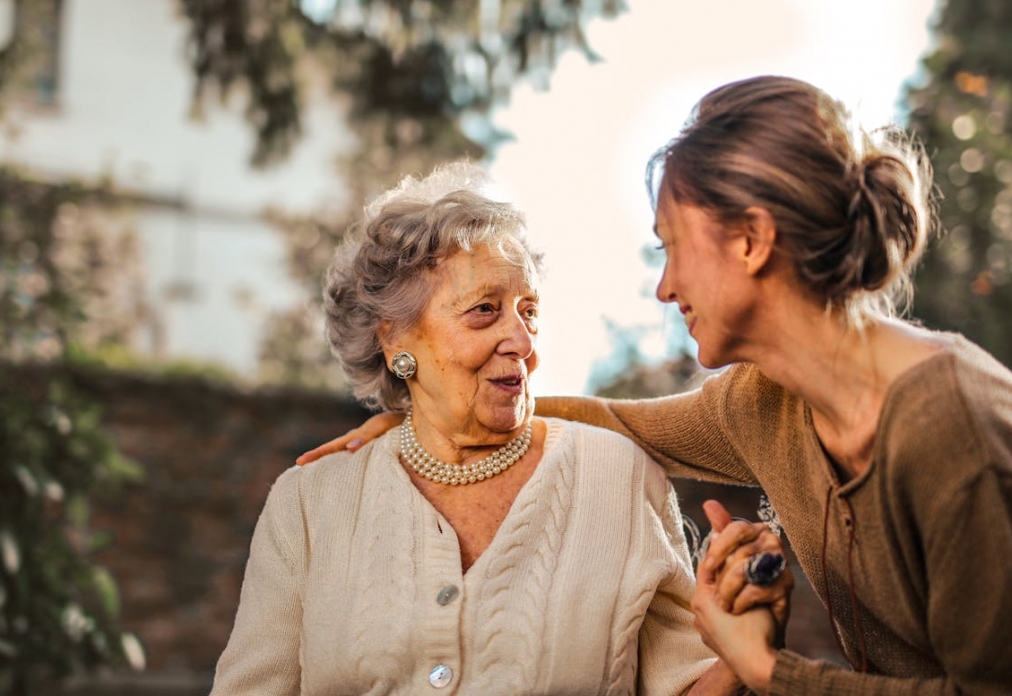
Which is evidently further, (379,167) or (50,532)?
(379,167)

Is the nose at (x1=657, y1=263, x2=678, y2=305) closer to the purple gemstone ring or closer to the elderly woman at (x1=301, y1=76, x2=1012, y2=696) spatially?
the elderly woman at (x1=301, y1=76, x2=1012, y2=696)

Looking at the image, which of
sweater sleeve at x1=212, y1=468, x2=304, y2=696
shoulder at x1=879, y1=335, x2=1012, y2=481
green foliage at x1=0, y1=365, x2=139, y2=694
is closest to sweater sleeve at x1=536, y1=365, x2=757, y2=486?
shoulder at x1=879, y1=335, x2=1012, y2=481

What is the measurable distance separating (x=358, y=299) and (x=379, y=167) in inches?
257

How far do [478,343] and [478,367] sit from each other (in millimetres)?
57

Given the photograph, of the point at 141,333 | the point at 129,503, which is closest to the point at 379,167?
the point at 129,503

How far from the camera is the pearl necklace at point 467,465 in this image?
9.15 feet

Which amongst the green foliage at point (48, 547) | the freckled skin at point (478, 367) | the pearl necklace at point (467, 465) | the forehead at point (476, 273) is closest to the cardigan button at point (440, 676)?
the freckled skin at point (478, 367)

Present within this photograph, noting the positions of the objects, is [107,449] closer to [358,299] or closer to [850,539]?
[358,299]

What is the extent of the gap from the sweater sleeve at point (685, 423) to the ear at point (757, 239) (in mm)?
506

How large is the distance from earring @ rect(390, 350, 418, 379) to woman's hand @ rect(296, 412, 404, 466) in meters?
0.16

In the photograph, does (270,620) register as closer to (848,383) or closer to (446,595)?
(446,595)

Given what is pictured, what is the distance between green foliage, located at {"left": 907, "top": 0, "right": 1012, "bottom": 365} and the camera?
5.51 meters

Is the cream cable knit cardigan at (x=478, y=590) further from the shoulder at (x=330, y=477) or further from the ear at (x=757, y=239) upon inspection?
the ear at (x=757, y=239)

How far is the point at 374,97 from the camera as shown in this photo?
7.06 metres
